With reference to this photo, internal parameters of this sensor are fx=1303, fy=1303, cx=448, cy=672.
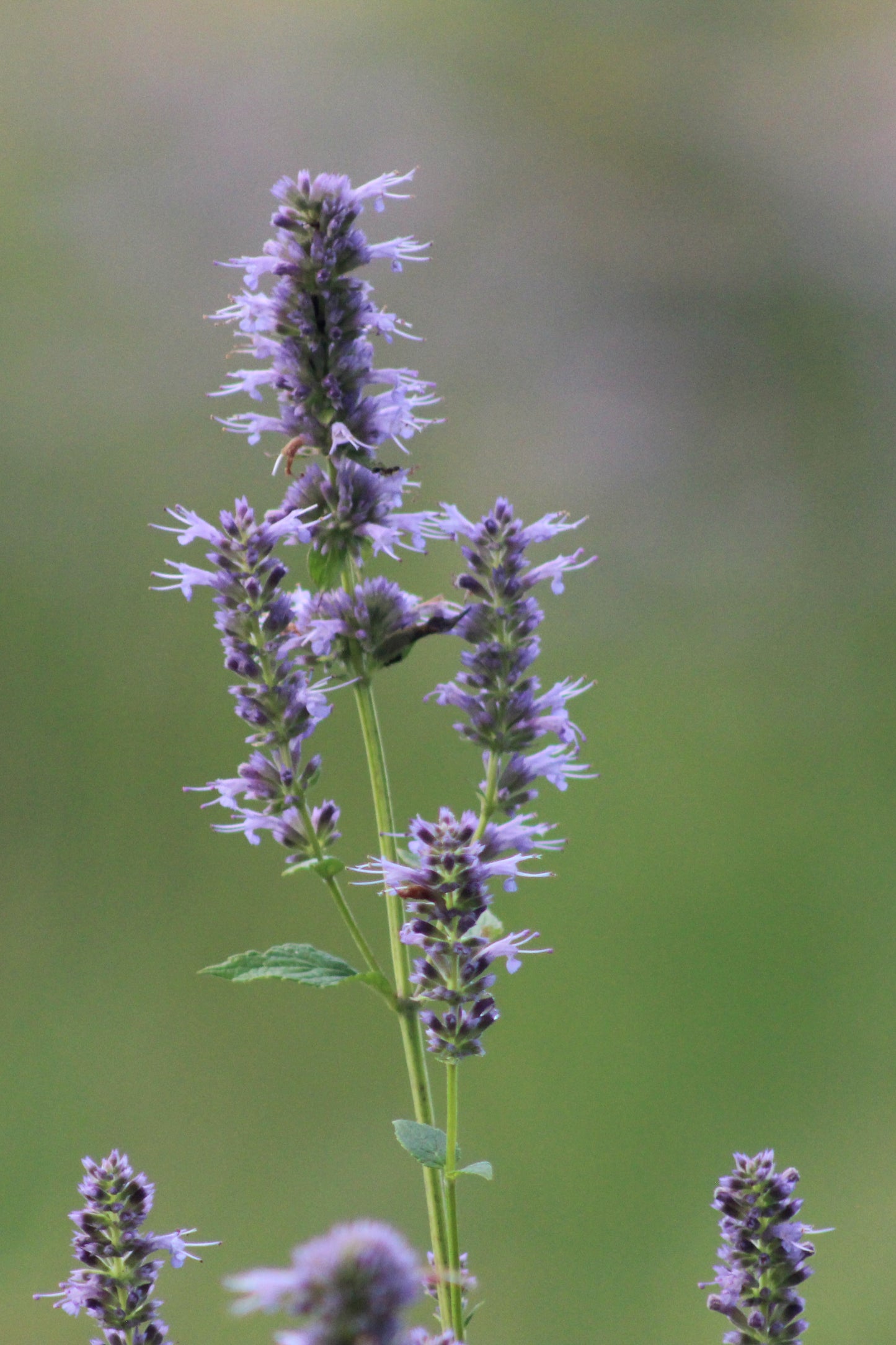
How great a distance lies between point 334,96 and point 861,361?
102cm

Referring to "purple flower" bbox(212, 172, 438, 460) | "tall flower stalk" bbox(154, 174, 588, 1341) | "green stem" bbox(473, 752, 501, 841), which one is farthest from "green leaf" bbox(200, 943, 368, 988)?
"purple flower" bbox(212, 172, 438, 460)

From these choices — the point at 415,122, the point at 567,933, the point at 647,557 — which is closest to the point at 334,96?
the point at 415,122

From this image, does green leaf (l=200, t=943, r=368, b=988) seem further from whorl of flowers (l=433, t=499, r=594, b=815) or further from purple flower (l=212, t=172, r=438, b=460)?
purple flower (l=212, t=172, r=438, b=460)

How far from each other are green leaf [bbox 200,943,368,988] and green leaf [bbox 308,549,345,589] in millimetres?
187

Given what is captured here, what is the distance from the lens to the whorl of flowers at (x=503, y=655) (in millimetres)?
656

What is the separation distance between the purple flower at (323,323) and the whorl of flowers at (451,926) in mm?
207

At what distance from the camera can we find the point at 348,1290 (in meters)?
0.29

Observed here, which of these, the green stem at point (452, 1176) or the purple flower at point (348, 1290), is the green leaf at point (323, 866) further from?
the purple flower at point (348, 1290)

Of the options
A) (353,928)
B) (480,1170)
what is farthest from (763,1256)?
(353,928)

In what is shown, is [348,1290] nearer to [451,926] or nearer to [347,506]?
[451,926]

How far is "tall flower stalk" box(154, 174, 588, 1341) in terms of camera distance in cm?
64

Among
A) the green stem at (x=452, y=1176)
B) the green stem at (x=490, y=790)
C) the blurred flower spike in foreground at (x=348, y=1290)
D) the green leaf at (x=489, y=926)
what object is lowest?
the blurred flower spike in foreground at (x=348, y=1290)

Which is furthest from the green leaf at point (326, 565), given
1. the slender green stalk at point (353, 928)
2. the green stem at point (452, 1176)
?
the green stem at point (452, 1176)

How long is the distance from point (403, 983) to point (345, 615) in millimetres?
187
